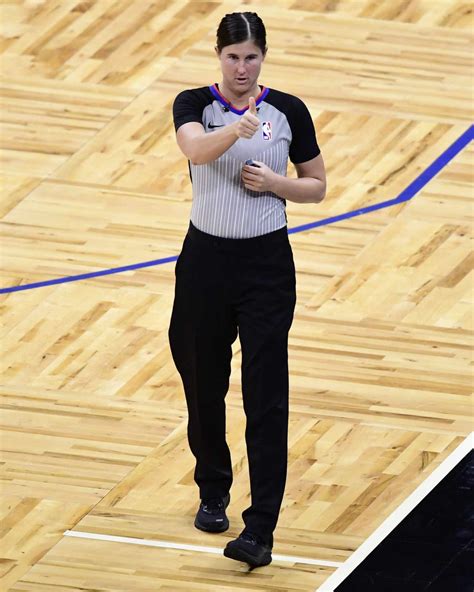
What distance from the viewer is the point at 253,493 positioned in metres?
6.80

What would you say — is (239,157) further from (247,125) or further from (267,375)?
(267,375)

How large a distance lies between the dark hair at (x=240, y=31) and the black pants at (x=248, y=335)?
0.69 m

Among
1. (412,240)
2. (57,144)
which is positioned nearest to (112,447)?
(412,240)

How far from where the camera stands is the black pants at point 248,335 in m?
6.62

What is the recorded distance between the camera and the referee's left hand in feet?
21.1

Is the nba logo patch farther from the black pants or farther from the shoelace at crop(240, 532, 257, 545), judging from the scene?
the shoelace at crop(240, 532, 257, 545)

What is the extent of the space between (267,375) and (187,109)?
0.98 metres

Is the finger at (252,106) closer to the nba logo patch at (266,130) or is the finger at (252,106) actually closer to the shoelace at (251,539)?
the nba logo patch at (266,130)

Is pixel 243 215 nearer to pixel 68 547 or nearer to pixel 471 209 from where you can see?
pixel 68 547

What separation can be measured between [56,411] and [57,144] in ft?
10.2

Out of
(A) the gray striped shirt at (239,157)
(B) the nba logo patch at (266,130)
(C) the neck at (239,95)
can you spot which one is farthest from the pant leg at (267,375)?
(C) the neck at (239,95)

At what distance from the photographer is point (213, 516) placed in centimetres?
714

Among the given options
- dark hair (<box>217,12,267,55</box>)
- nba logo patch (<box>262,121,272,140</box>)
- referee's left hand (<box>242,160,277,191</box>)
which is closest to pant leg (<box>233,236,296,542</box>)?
referee's left hand (<box>242,160,277,191</box>)

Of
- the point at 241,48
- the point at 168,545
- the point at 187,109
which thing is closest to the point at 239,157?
the point at 187,109
